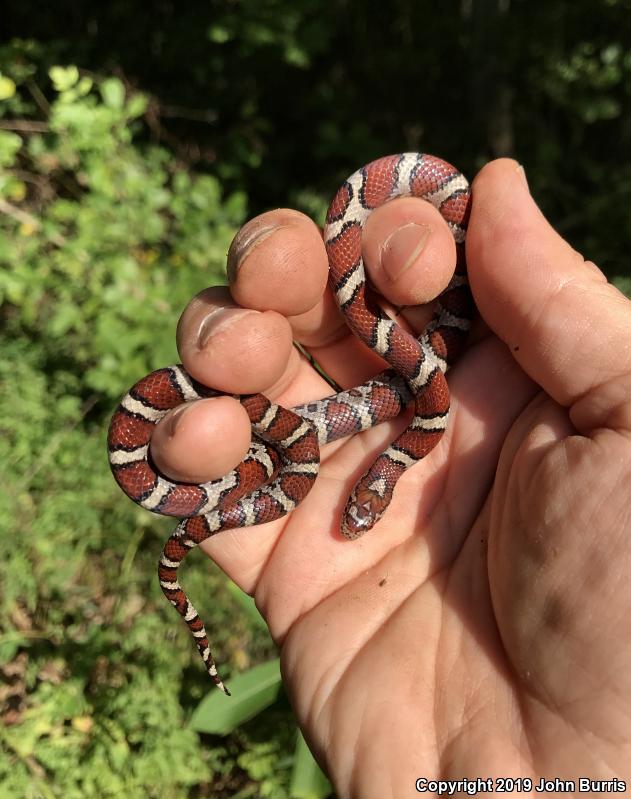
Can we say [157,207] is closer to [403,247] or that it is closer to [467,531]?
[403,247]

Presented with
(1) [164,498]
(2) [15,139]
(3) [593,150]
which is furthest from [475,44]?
(1) [164,498]

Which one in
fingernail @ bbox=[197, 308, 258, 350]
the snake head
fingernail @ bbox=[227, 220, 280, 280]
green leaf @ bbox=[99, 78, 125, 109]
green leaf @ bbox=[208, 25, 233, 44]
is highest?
fingernail @ bbox=[227, 220, 280, 280]

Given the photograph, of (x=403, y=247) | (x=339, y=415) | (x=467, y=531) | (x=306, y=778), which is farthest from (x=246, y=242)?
A: (x=306, y=778)

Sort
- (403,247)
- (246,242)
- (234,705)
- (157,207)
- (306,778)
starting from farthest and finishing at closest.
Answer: (157,207) < (234,705) < (306,778) < (403,247) < (246,242)

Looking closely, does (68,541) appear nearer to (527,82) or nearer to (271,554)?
(271,554)

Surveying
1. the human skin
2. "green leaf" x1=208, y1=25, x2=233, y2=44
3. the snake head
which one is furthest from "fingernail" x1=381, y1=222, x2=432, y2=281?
"green leaf" x1=208, y1=25, x2=233, y2=44

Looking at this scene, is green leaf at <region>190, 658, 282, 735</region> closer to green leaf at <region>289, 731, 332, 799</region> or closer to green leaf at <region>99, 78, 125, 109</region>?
green leaf at <region>289, 731, 332, 799</region>
